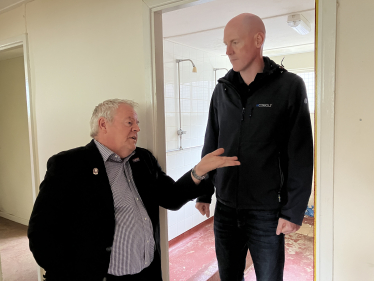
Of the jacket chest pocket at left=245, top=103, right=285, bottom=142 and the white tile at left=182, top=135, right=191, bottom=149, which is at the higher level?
the jacket chest pocket at left=245, top=103, right=285, bottom=142

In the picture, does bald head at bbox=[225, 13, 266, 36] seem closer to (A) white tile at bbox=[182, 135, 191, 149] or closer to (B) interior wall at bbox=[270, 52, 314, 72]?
(A) white tile at bbox=[182, 135, 191, 149]

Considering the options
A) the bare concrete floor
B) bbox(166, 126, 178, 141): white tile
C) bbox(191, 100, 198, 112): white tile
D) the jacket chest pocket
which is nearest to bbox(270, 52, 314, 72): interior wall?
bbox(191, 100, 198, 112): white tile

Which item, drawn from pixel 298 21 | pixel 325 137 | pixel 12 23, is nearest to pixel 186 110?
pixel 298 21

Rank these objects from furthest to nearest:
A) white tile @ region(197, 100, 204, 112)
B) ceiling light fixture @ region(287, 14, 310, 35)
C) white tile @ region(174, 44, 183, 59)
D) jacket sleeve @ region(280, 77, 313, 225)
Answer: white tile @ region(197, 100, 204, 112)
white tile @ region(174, 44, 183, 59)
ceiling light fixture @ region(287, 14, 310, 35)
jacket sleeve @ region(280, 77, 313, 225)

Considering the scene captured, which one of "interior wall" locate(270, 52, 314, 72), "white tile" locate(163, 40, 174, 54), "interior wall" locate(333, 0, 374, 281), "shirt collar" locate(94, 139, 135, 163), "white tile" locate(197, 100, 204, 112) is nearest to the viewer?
"interior wall" locate(333, 0, 374, 281)

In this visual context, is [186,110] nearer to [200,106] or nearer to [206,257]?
[200,106]

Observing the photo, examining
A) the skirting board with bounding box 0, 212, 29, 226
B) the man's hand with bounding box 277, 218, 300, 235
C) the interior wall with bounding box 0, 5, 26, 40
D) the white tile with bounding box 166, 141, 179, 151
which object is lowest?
the skirting board with bounding box 0, 212, 29, 226

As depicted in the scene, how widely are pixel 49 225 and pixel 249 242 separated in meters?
0.85

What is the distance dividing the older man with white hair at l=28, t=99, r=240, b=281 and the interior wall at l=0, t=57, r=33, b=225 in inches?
108

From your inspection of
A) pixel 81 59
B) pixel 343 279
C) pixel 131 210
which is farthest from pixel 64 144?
pixel 343 279

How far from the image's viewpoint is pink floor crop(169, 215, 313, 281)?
8.50ft

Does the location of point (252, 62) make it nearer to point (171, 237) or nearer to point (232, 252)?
point (232, 252)

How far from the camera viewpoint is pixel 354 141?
98 cm

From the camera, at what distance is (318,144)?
1032mm
